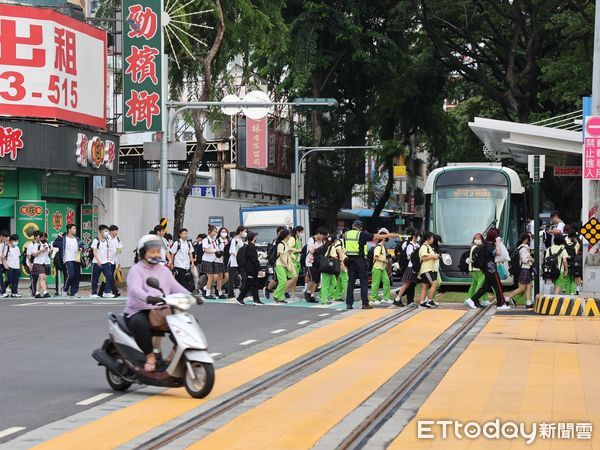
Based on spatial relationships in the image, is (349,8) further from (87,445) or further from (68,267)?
(87,445)

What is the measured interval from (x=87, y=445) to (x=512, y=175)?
25.6 m

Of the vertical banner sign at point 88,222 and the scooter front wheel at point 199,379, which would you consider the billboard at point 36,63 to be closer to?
the vertical banner sign at point 88,222

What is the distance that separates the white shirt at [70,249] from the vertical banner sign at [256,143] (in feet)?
96.8

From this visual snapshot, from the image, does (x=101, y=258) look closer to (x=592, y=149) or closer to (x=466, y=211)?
(x=466, y=211)

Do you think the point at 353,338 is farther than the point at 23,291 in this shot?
No

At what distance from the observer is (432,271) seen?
26047 millimetres

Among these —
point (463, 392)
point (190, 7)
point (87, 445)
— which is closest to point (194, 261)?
point (190, 7)

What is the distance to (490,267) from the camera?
2542 cm

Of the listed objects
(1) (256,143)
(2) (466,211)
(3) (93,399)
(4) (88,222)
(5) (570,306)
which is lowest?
(3) (93,399)

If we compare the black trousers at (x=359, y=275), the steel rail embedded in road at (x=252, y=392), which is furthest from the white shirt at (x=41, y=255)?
the steel rail embedded in road at (x=252, y=392)

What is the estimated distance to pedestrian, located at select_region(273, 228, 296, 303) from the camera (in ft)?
89.2

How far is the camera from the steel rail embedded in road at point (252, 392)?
9.41 meters

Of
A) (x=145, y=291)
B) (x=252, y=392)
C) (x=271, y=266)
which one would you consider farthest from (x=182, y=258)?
(x=252, y=392)

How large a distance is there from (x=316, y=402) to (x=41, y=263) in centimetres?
1919
